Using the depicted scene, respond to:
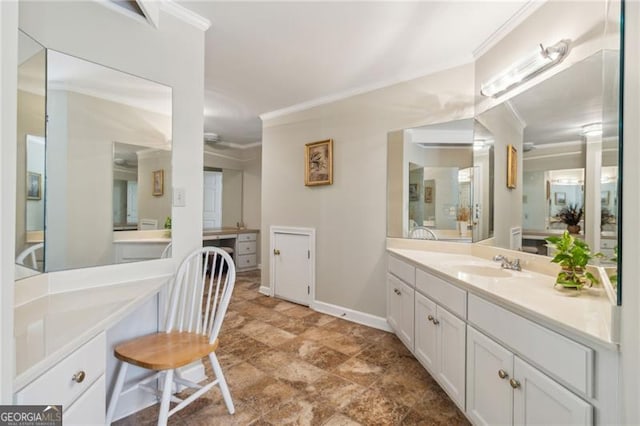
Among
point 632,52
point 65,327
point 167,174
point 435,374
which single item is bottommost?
point 435,374

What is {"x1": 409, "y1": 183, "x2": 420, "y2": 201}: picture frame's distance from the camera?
8.69 feet

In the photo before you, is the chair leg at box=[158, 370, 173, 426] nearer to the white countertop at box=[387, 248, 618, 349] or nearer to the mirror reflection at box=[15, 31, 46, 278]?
the mirror reflection at box=[15, 31, 46, 278]

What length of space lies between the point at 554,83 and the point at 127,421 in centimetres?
305

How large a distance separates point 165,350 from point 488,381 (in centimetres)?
157

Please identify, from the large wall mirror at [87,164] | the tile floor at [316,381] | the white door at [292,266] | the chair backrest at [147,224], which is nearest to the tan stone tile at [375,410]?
the tile floor at [316,381]

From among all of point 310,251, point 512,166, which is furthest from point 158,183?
point 512,166

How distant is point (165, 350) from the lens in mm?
1420

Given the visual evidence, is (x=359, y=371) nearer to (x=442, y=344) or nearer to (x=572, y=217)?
(x=442, y=344)

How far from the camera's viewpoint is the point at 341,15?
1853 millimetres

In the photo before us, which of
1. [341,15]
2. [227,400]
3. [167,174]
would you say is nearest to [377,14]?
[341,15]

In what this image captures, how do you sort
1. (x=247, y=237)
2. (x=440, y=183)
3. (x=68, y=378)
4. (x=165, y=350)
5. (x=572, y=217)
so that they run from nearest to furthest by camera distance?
(x=68, y=378)
(x=165, y=350)
(x=572, y=217)
(x=440, y=183)
(x=247, y=237)

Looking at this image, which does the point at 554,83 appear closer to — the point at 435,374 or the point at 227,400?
the point at 435,374

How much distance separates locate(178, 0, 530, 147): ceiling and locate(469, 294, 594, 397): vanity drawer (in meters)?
1.79

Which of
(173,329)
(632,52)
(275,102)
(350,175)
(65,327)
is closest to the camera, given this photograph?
(632,52)
